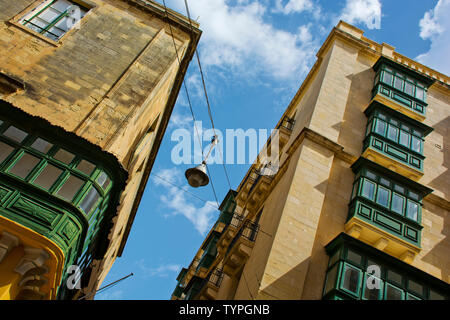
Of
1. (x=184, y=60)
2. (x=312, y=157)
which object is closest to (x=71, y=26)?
(x=184, y=60)

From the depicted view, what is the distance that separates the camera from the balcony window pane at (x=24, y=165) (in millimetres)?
10445

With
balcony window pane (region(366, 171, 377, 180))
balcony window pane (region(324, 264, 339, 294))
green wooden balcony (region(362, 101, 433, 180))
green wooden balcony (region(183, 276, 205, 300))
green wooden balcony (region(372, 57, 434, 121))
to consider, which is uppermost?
green wooden balcony (region(372, 57, 434, 121))

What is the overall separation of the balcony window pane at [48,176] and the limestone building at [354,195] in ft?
22.0

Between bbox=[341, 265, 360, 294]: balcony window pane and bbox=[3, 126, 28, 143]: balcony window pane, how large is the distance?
1006 cm

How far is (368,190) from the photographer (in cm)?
1529

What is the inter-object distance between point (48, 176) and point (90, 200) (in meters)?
1.28

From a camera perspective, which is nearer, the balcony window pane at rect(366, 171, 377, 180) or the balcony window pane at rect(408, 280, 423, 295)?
the balcony window pane at rect(408, 280, 423, 295)

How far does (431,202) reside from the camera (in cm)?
1653

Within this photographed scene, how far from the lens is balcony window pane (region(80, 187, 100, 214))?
1100cm

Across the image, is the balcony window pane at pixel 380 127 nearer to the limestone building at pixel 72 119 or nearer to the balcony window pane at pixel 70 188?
the limestone building at pixel 72 119

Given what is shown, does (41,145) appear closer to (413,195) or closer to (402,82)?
(413,195)

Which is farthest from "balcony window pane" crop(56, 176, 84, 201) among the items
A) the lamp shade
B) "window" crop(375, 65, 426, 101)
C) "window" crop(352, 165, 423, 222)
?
"window" crop(375, 65, 426, 101)

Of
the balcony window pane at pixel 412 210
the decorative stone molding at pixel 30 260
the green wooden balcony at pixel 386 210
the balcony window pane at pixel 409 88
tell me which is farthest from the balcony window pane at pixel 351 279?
the balcony window pane at pixel 409 88

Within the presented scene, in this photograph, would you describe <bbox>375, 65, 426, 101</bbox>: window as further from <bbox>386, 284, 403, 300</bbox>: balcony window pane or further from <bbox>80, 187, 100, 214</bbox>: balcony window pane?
<bbox>80, 187, 100, 214</bbox>: balcony window pane
